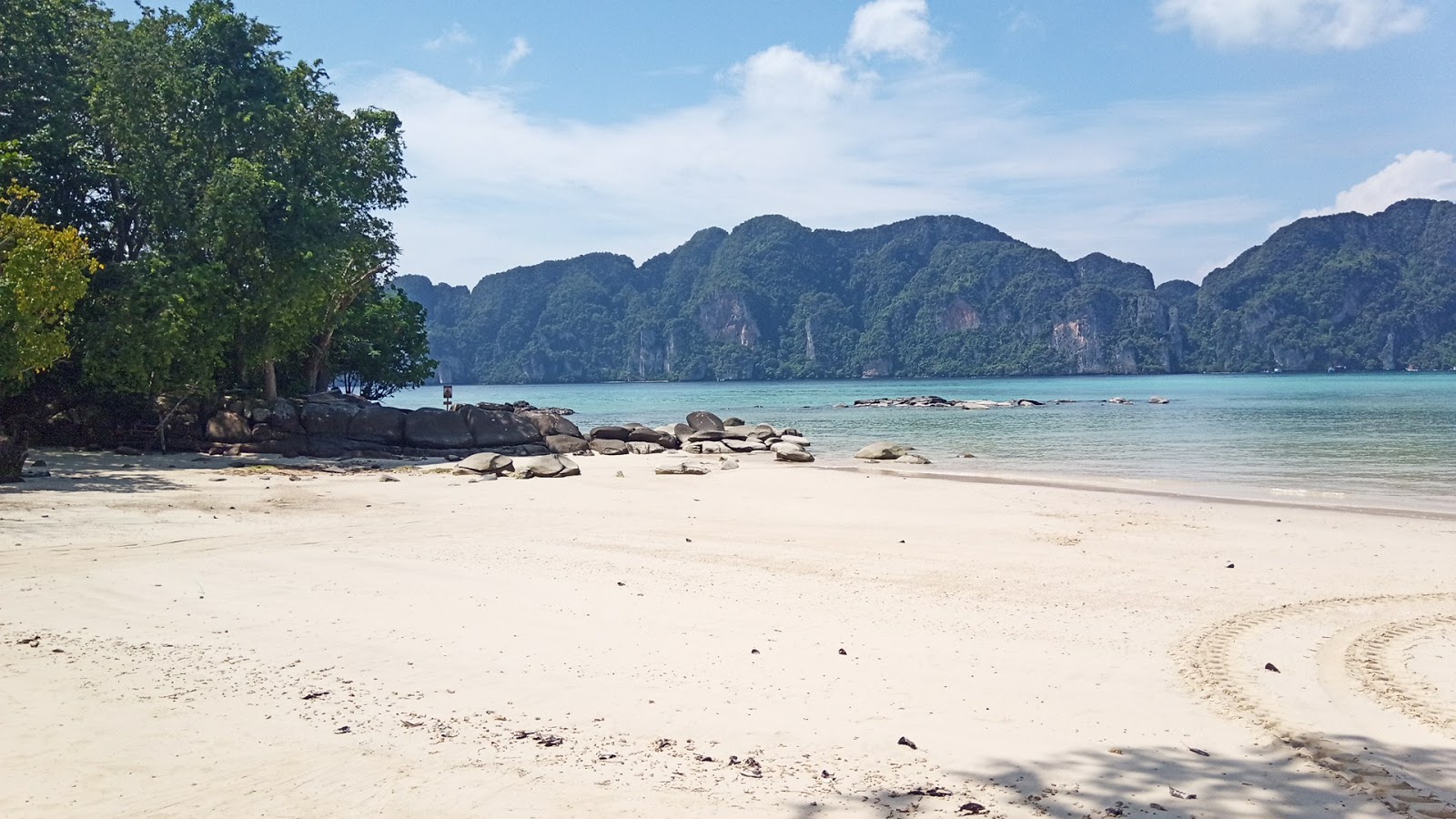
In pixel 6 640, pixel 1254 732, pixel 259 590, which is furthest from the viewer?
pixel 259 590

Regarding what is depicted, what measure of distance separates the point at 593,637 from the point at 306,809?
3.07m

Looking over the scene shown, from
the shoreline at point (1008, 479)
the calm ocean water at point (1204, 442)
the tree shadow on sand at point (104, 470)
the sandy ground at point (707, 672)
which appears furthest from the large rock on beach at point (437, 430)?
the sandy ground at point (707, 672)

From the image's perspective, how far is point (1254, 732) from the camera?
5.18m

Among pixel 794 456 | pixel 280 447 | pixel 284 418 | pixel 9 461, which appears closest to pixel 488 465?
pixel 280 447

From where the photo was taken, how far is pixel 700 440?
1291 inches

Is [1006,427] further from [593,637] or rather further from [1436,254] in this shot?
[1436,254]

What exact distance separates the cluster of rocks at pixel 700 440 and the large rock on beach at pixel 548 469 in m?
7.91

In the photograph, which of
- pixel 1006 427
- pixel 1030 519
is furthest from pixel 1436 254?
pixel 1030 519

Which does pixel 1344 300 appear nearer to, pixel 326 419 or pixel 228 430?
pixel 326 419

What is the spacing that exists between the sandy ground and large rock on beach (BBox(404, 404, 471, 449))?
1371cm

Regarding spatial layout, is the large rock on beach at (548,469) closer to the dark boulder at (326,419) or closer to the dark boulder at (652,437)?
the dark boulder at (326,419)

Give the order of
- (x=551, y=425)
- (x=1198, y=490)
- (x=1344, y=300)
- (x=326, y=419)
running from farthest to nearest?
1. (x=1344, y=300)
2. (x=551, y=425)
3. (x=326, y=419)
4. (x=1198, y=490)

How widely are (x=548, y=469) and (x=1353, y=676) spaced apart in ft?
52.8

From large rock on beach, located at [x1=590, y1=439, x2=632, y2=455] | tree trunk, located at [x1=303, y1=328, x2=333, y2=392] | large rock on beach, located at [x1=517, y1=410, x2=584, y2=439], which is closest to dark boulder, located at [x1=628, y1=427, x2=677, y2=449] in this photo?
large rock on beach, located at [x1=590, y1=439, x2=632, y2=455]
